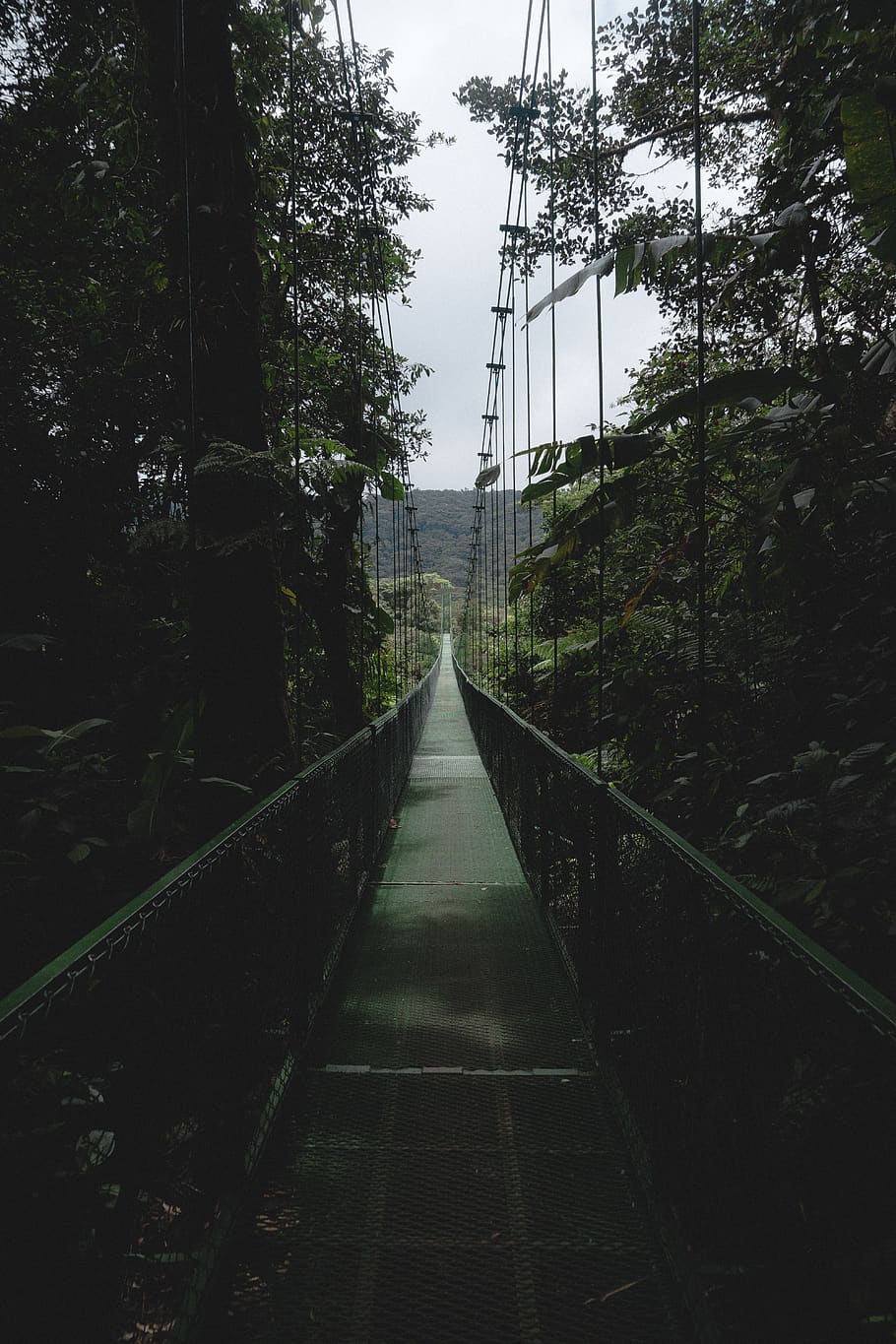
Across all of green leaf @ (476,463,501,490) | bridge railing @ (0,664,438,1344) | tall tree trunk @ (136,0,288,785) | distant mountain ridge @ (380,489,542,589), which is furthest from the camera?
distant mountain ridge @ (380,489,542,589)

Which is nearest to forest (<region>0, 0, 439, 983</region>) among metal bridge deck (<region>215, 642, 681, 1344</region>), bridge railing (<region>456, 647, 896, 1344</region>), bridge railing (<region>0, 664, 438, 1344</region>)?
bridge railing (<region>0, 664, 438, 1344</region>)

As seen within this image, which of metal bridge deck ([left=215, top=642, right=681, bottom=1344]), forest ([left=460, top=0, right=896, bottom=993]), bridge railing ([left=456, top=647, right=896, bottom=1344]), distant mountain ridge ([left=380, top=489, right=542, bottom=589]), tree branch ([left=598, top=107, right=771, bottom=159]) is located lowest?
metal bridge deck ([left=215, top=642, right=681, bottom=1344])

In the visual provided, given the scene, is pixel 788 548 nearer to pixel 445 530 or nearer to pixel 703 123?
pixel 703 123

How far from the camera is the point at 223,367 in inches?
122

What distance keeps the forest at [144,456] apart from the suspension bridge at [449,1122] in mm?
590

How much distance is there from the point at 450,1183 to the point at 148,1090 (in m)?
0.94

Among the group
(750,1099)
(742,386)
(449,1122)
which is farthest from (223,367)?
(750,1099)

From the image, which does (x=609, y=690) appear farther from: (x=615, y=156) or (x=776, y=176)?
(x=615, y=156)

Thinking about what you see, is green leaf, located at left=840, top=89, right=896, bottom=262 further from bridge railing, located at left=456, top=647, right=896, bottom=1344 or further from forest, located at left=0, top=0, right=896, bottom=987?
bridge railing, located at left=456, top=647, right=896, bottom=1344

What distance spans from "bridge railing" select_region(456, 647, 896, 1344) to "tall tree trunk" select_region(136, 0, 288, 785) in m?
1.60

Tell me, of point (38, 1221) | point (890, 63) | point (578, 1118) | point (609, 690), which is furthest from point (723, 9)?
point (38, 1221)

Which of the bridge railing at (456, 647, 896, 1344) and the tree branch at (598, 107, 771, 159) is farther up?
the tree branch at (598, 107, 771, 159)

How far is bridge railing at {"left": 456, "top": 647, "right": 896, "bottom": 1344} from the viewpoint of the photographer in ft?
3.15

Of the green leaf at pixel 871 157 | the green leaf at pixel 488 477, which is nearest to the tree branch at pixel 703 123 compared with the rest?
the green leaf at pixel 488 477
